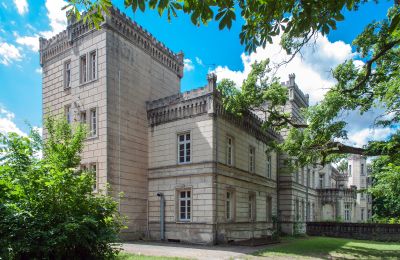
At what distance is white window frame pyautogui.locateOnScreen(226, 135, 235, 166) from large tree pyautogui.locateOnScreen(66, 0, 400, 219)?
2.86 m

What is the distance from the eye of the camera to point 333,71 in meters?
16.3

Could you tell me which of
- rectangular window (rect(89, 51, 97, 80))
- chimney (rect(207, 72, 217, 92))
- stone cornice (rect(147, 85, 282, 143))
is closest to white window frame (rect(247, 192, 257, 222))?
stone cornice (rect(147, 85, 282, 143))

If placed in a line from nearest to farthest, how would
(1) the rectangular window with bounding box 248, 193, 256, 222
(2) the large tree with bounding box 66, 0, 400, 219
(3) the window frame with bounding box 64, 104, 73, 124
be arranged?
(2) the large tree with bounding box 66, 0, 400, 219 → (3) the window frame with bounding box 64, 104, 73, 124 → (1) the rectangular window with bounding box 248, 193, 256, 222

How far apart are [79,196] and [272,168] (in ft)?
83.6

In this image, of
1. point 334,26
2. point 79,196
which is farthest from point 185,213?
point 334,26

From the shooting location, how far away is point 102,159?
21859 mm

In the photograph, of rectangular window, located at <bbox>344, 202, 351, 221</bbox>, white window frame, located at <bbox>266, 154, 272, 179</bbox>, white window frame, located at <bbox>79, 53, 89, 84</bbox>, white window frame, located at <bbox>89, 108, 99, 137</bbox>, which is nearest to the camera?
white window frame, located at <bbox>89, 108, 99, 137</bbox>

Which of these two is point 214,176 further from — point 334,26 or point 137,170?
point 334,26

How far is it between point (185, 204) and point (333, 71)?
12.0 meters

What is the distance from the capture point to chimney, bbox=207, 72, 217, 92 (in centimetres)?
2180

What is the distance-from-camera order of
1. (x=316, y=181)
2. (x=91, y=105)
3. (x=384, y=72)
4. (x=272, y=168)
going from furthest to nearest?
(x=316, y=181), (x=272, y=168), (x=91, y=105), (x=384, y=72)

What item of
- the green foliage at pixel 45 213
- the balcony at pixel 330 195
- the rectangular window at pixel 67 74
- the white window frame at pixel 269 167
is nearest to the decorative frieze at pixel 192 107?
the white window frame at pixel 269 167

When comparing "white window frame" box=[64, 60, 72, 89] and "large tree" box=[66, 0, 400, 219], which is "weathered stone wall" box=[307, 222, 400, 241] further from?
"white window frame" box=[64, 60, 72, 89]

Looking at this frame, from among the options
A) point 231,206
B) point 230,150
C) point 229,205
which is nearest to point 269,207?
point 231,206
